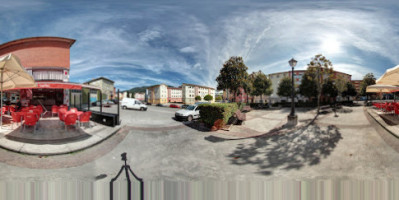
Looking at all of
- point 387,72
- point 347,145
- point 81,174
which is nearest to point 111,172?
point 81,174

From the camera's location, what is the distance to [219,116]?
7555 millimetres

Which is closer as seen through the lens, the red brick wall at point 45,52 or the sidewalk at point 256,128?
the sidewalk at point 256,128

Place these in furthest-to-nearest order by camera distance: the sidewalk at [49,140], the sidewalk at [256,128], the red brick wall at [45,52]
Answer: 1. the red brick wall at [45,52]
2. the sidewalk at [256,128]
3. the sidewalk at [49,140]

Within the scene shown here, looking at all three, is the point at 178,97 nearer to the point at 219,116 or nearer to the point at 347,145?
the point at 219,116

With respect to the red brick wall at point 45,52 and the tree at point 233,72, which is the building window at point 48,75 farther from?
the tree at point 233,72

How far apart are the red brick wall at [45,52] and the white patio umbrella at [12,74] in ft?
18.4

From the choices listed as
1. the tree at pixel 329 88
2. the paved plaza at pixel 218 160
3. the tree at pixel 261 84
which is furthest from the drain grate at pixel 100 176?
the tree at pixel 329 88

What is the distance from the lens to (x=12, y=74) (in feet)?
22.6

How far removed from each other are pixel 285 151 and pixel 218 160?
2225 mm

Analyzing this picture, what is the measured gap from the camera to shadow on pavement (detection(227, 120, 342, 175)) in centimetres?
383

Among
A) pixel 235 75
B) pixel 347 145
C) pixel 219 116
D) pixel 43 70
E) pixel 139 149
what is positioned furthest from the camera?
pixel 235 75

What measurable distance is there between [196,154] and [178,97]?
133 feet

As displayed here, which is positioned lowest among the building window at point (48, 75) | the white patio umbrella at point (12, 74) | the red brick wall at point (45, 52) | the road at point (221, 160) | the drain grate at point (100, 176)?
the drain grate at point (100, 176)

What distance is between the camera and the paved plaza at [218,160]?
131 inches
